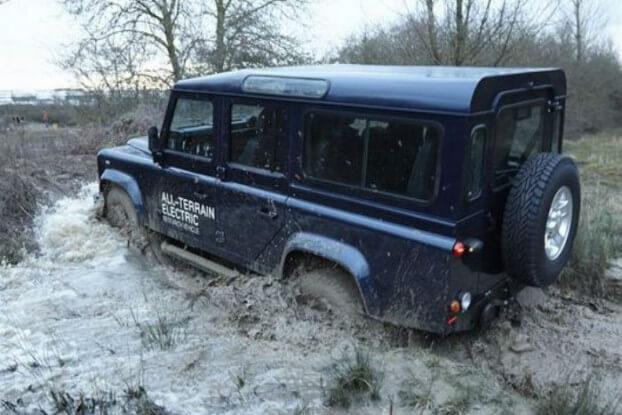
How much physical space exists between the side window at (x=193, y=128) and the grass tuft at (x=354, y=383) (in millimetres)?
2132

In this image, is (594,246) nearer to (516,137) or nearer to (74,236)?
(516,137)

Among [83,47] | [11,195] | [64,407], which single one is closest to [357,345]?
[64,407]

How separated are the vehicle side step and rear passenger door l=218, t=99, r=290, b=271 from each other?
212 millimetres

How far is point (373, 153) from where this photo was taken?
3562mm

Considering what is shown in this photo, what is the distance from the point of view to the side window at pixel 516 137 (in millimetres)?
3467

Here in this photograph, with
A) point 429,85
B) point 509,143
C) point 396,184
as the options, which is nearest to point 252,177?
point 396,184

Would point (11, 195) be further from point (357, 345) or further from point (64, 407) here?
point (357, 345)

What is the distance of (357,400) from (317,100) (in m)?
1.91

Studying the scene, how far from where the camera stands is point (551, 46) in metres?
19.5

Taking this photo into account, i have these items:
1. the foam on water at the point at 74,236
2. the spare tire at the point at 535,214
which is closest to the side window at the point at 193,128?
the foam on water at the point at 74,236

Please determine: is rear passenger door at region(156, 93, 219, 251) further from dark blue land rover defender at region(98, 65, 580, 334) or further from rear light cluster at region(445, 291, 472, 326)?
rear light cluster at region(445, 291, 472, 326)

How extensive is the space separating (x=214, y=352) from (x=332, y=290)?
2.97ft

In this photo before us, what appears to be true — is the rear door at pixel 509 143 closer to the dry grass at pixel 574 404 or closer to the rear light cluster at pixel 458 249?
the rear light cluster at pixel 458 249

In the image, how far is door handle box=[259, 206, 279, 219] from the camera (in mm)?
4137
